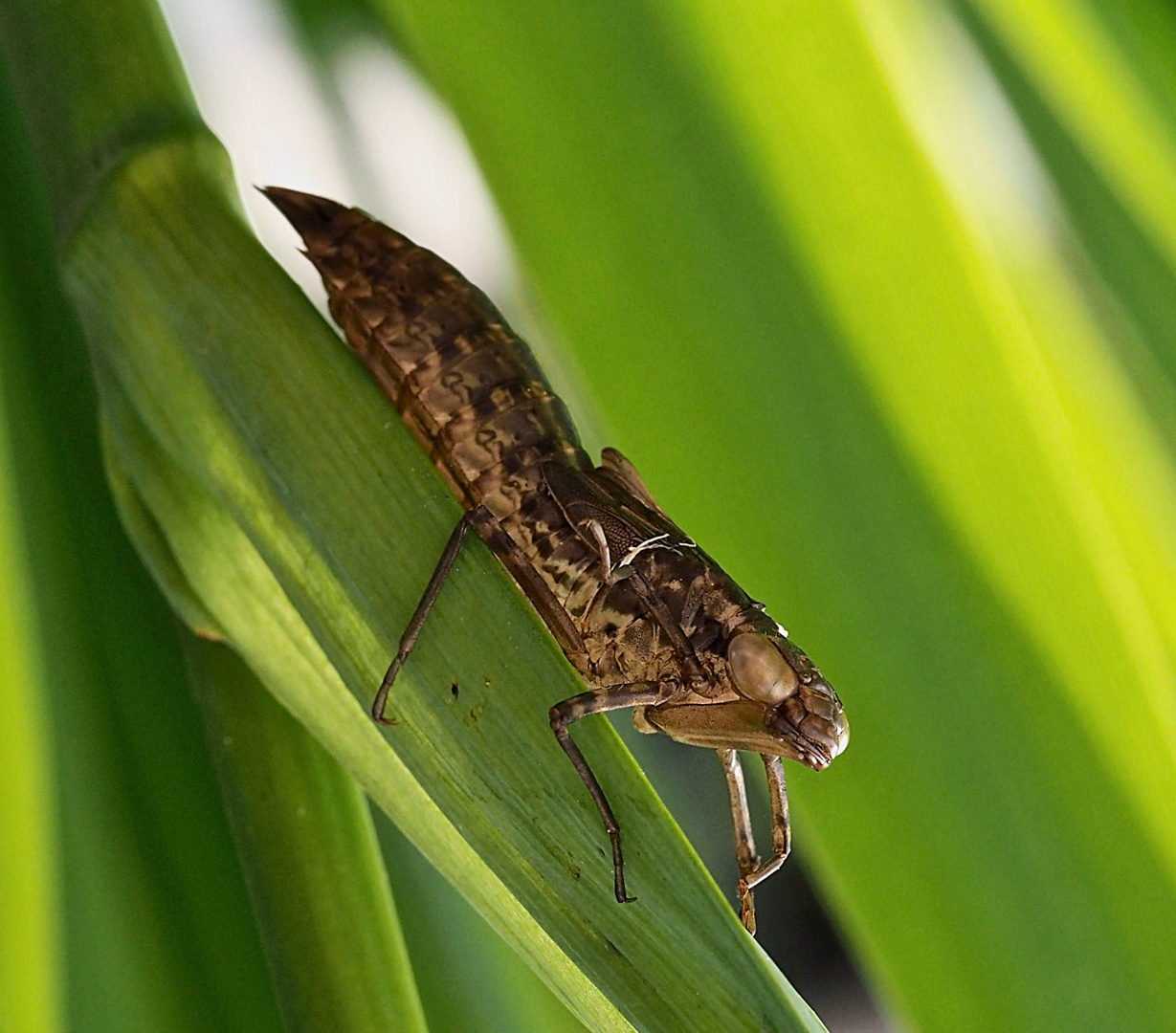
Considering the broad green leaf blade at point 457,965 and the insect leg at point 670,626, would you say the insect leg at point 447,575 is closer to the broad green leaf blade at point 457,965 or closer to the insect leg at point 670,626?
the insect leg at point 670,626

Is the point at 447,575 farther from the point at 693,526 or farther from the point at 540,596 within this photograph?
the point at 540,596

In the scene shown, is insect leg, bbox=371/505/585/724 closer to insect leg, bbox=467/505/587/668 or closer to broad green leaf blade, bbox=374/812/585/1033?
insect leg, bbox=467/505/587/668

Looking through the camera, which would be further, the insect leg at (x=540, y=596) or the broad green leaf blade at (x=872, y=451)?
the insect leg at (x=540, y=596)

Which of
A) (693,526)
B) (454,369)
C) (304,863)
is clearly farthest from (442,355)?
(304,863)

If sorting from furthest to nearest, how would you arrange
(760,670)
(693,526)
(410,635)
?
(760,670) → (693,526) → (410,635)

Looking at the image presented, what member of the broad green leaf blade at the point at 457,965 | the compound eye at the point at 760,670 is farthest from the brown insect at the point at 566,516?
the broad green leaf blade at the point at 457,965

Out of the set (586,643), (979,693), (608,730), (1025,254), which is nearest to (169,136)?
(608,730)
